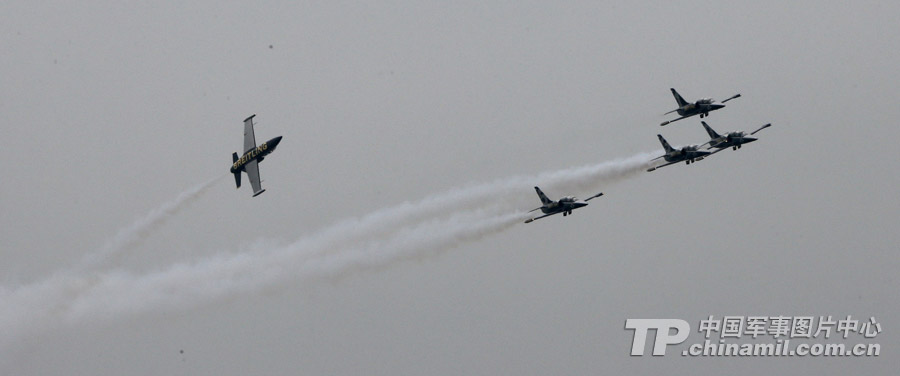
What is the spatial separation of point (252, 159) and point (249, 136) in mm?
3965

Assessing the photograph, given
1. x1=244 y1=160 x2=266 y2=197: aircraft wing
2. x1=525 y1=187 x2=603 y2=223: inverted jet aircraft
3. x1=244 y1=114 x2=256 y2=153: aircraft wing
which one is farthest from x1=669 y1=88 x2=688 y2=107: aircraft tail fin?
x1=244 y1=114 x2=256 y2=153: aircraft wing

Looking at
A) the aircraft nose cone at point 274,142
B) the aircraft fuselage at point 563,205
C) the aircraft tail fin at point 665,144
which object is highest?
the aircraft nose cone at point 274,142

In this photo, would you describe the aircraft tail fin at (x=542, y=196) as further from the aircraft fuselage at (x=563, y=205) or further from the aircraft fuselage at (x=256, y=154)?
the aircraft fuselage at (x=256, y=154)

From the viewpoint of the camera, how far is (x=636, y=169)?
361 ft

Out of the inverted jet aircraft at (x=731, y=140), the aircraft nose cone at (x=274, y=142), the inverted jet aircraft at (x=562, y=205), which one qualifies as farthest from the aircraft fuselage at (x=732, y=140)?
the aircraft nose cone at (x=274, y=142)

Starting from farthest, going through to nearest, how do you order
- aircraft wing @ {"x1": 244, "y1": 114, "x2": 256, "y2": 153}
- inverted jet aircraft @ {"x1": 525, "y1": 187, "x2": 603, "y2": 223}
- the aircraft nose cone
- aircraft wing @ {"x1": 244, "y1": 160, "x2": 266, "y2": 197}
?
aircraft wing @ {"x1": 244, "y1": 114, "x2": 256, "y2": 153} → aircraft wing @ {"x1": 244, "y1": 160, "x2": 266, "y2": 197} → the aircraft nose cone → inverted jet aircraft @ {"x1": 525, "y1": 187, "x2": 603, "y2": 223}

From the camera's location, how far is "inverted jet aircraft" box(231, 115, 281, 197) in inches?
4579

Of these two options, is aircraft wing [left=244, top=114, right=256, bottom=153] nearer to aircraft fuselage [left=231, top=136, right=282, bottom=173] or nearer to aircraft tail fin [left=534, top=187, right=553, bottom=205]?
aircraft fuselage [left=231, top=136, right=282, bottom=173]

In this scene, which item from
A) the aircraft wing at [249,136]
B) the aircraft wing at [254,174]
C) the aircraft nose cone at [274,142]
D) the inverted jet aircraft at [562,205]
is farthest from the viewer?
the aircraft wing at [249,136]

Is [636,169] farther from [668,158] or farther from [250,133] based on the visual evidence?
[250,133]

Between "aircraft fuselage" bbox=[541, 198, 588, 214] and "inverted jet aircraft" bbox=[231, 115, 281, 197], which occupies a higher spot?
"inverted jet aircraft" bbox=[231, 115, 281, 197]

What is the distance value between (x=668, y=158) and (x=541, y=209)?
11.5 metres

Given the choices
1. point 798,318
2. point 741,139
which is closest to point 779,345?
point 798,318

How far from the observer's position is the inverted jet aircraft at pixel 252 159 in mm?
116312
